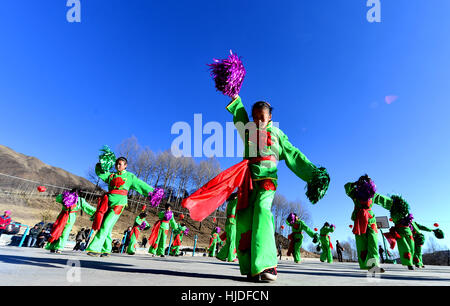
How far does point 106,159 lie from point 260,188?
3.67 m

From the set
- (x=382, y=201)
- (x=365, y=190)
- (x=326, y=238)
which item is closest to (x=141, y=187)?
(x=365, y=190)

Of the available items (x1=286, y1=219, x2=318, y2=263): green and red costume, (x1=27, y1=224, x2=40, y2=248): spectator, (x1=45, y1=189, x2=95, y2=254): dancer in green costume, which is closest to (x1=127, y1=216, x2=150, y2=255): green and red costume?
(x1=45, y1=189, x2=95, y2=254): dancer in green costume

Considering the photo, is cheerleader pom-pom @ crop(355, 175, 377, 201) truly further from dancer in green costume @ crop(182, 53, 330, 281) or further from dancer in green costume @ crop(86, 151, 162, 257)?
dancer in green costume @ crop(86, 151, 162, 257)

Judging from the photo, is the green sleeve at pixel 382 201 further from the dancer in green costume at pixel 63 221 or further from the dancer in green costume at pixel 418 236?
the dancer in green costume at pixel 63 221

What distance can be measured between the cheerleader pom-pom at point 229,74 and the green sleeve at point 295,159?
90 cm

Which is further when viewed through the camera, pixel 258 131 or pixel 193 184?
pixel 193 184

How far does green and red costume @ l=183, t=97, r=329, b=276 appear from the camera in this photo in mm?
2506

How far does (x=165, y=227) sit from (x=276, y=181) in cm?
785

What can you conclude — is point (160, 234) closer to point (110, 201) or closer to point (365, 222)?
point (110, 201)

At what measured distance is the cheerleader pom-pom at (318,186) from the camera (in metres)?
2.69

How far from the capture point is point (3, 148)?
8531cm

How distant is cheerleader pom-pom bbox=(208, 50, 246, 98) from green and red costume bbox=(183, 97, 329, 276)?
0.16m
